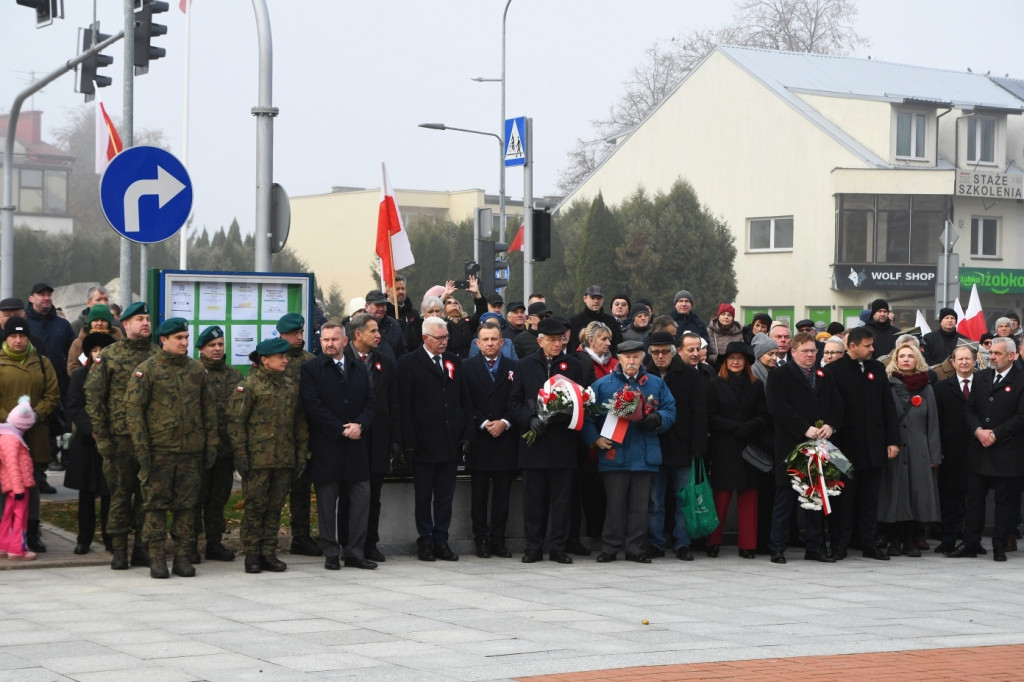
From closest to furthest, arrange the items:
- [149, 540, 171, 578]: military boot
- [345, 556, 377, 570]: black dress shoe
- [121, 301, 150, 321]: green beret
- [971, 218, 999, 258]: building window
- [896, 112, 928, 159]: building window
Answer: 1. [149, 540, 171, 578]: military boot
2. [121, 301, 150, 321]: green beret
3. [345, 556, 377, 570]: black dress shoe
4. [896, 112, 928, 159]: building window
5. [971, 218, 999, 258]: building window

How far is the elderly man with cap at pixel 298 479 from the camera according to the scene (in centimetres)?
1140

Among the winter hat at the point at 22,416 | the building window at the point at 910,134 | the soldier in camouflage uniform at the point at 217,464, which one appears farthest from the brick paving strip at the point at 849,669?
the building window at the point at 910,134

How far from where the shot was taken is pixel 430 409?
11852 mm

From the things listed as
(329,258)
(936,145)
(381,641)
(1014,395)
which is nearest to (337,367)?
(381,641)

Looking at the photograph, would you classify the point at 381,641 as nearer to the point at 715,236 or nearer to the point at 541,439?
the point at 541,439

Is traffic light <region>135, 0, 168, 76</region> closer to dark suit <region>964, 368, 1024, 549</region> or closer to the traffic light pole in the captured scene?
the traffic light pole

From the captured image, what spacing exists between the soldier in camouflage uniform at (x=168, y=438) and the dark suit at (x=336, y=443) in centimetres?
92

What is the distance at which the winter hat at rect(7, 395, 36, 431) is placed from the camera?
11.4m

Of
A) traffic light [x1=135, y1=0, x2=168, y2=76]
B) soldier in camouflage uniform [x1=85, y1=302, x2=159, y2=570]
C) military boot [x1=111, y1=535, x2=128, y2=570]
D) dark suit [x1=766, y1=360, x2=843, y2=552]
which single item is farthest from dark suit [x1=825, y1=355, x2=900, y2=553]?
traffic light [x1=135, y1=0, x2=168, y2=76]

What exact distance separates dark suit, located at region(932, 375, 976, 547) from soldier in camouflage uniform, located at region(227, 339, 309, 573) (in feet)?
20.6

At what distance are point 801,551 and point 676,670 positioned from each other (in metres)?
6.11

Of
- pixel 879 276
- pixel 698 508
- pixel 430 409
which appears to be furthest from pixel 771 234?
pixel 430 409

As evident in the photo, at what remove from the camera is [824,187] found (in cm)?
5344

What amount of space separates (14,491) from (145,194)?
8.36 ft
